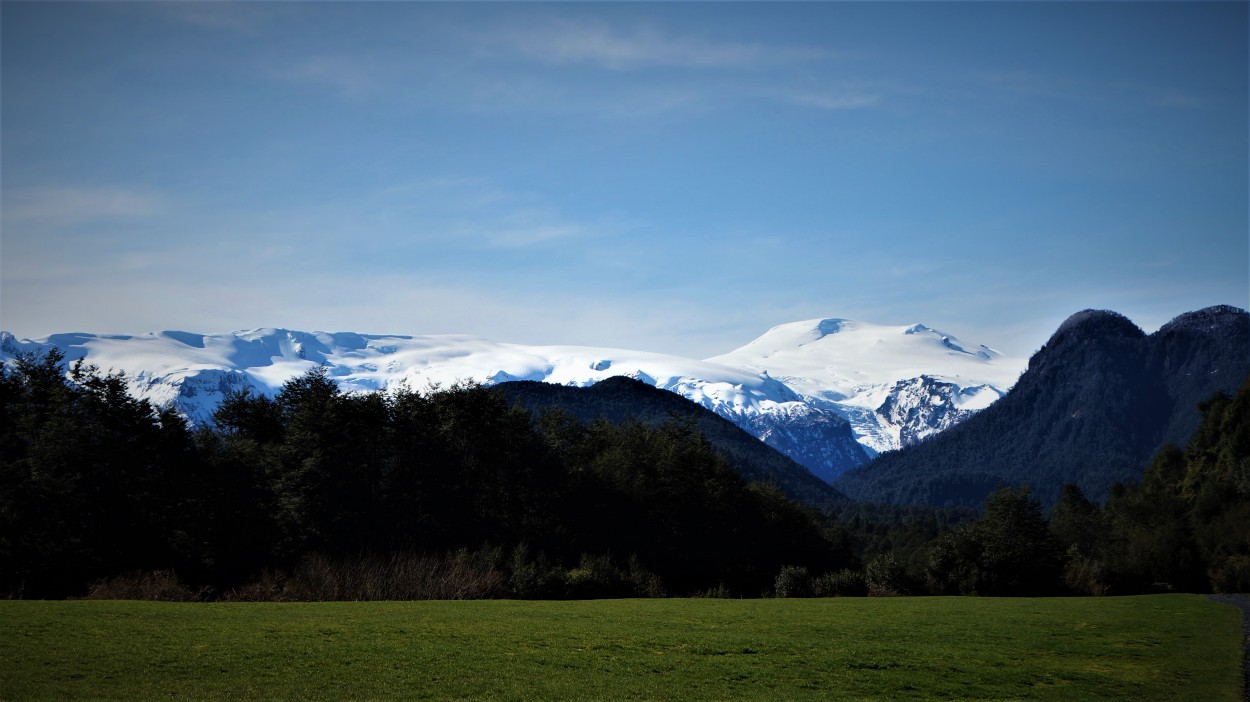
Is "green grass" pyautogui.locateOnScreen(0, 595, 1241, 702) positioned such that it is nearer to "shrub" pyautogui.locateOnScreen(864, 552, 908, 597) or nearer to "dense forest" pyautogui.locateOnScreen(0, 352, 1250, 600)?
"dense forest" pyautogui.locateOnScreen(0, 352, 1250, 600)

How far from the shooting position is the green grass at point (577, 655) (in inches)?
830

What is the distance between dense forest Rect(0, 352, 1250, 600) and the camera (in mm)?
50750

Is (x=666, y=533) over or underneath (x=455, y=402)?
underneath

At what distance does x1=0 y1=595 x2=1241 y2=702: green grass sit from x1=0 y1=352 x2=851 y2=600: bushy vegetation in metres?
17.0

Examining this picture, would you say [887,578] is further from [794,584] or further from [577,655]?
[577,655]

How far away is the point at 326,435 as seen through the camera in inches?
2628

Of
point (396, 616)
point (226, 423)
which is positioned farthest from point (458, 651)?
point (226, 423)

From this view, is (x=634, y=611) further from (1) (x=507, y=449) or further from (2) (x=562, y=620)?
(1) (x=507, y=449)

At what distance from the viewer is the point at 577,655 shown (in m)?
25.8

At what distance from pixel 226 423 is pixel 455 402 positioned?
1772 centimetres

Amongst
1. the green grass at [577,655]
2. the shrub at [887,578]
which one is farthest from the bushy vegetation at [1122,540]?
the green grass at [577,655]

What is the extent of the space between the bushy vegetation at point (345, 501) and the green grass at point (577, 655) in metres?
17.0

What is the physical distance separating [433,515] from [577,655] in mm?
48794

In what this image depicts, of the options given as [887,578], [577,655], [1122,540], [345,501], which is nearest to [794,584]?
[887,578]
